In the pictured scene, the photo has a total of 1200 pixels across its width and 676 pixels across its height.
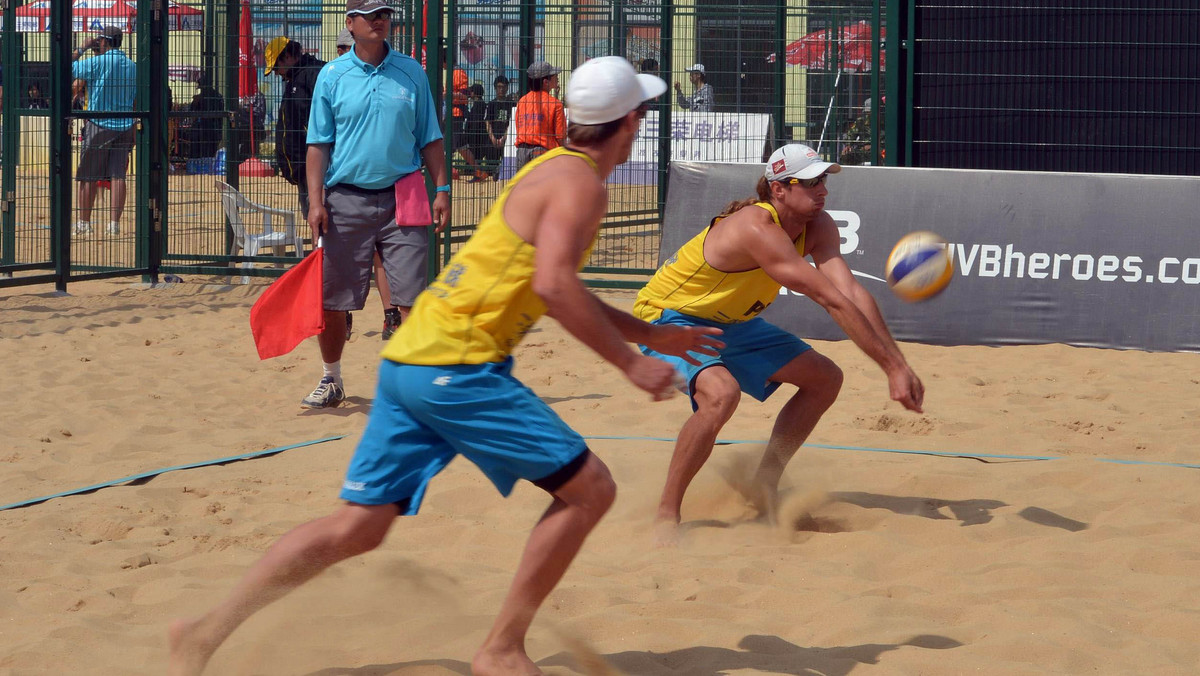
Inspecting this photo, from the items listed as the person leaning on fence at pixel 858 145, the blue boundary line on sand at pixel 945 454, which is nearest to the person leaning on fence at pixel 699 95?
the person leaning on fence at pixel 858 145

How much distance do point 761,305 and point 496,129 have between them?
6621 mm

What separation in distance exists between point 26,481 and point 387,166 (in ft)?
7.87

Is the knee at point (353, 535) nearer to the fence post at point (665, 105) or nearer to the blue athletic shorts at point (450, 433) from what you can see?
the blue athletic shorts at point (450, 433)

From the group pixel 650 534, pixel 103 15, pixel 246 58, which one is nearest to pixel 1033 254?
pixel 650 534

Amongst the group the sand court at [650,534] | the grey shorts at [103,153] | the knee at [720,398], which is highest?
the grey shorts at [103,153]

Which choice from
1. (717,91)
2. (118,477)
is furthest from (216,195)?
(118,477)

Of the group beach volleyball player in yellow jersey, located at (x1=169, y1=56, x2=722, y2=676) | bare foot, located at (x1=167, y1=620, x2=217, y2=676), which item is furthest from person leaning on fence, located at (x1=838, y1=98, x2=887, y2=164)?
bare foot, located at (x1=167, y1=620, x2=217, y2=676)

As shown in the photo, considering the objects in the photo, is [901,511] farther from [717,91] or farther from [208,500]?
[717,91]

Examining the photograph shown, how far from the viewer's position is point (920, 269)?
16.3ft

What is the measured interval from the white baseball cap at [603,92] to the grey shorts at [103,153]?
864 centimetres

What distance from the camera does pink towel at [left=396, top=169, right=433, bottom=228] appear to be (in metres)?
6.57

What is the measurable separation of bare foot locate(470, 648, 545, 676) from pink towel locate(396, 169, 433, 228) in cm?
383

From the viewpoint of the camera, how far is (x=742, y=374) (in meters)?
4.80

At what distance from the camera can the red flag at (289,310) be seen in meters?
6.39
